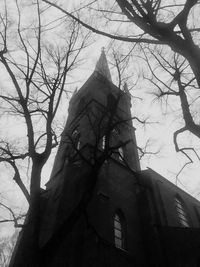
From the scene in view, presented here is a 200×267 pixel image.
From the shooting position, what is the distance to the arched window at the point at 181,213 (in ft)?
53.1

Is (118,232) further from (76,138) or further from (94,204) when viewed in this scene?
(76,138)

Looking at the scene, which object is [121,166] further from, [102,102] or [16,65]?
[16,65]

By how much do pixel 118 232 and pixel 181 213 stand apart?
6380 mm

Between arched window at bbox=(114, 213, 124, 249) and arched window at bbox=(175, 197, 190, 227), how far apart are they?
504cm

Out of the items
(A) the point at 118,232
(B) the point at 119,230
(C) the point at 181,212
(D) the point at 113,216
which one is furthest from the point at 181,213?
(D) the point at 113,216

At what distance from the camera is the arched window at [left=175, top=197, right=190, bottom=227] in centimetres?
1619

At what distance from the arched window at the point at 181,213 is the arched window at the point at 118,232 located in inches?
198

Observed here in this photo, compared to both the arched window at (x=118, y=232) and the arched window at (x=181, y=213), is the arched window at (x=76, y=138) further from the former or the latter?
the arched window at (x=181, y=213)

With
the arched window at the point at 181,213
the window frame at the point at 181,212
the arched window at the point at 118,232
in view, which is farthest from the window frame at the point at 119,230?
the arched window at the point at 181,213

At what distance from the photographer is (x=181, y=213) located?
661 inches

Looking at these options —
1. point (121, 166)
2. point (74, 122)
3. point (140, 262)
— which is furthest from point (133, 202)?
point (74, 122)

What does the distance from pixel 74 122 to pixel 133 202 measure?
26.4 ft

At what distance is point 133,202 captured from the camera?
14.2 m

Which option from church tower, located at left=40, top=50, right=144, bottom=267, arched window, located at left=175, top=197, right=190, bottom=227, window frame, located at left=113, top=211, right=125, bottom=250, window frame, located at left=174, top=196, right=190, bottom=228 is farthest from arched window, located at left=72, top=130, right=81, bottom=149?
arched window, located at left=175, top=197, right=190, bottom=227
